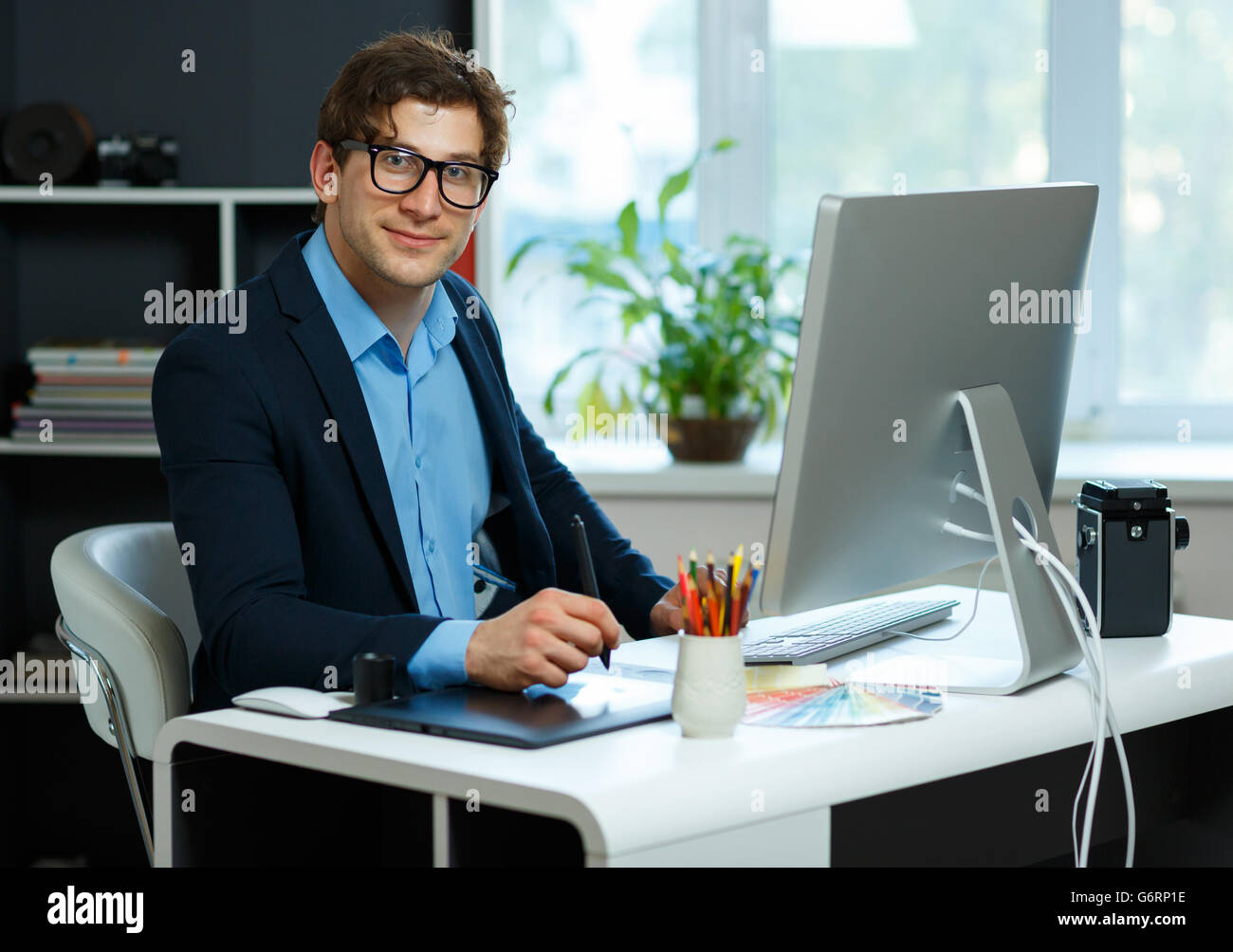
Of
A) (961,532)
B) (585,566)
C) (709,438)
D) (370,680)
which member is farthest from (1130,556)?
(709,438)

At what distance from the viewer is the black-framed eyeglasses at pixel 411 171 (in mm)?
1658

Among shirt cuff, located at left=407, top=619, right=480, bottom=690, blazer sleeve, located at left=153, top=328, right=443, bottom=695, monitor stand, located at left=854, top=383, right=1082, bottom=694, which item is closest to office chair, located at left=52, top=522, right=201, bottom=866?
blazer sleeve, located at left=153, top=328, right=443, bottom=695

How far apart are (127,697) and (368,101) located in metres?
0.75

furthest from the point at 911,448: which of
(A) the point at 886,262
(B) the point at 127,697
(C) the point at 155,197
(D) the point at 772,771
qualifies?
(C) the point at 155,197

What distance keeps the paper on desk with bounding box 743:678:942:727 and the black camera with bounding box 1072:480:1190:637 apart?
0.38 m

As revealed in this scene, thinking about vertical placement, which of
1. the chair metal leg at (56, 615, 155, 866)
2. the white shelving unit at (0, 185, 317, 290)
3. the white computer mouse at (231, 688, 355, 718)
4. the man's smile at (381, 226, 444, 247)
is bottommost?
the chair metal leg at (56, 615, 155, 866)

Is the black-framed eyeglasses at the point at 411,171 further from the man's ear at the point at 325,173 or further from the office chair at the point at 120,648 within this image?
the office chair at the point at 120,648

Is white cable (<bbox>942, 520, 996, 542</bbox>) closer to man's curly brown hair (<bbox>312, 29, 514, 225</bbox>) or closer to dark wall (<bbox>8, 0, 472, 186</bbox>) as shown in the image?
man's curly brown hair (<bbox>312, 29, 514, 225</bbox>)

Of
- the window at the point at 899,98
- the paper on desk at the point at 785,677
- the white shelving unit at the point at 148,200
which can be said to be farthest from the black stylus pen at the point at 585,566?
the window at the point at 899,98

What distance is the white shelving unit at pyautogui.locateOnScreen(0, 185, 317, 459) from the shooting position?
2.72 metres

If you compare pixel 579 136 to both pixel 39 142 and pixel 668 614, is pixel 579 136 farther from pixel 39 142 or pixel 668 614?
pixel 668 614

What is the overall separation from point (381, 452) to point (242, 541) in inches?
12.2
